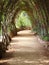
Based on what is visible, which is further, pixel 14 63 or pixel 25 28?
pixel 25 28

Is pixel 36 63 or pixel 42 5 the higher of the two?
pixel 42 5

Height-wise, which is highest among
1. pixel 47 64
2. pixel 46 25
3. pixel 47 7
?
pixel 47 7

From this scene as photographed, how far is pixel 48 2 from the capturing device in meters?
15.9

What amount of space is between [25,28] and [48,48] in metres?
32.3

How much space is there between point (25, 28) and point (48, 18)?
29.5 m

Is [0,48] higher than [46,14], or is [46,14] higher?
[46,14]

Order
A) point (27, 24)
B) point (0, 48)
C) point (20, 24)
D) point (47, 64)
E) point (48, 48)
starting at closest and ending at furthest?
point (47, 64) < point (0, 48) < point (48, 48) < point (20, 24) < point (27, 24)

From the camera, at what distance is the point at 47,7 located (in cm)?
1616

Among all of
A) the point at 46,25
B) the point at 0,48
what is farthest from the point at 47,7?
the point at 0,48

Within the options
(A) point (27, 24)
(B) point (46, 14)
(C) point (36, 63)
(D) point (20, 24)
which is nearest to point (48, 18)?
(B) point (46, 14)

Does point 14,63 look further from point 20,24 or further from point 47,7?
point 20,24

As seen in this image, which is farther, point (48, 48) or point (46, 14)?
point (46, 14)

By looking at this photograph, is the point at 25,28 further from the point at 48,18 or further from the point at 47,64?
the point at 47,64

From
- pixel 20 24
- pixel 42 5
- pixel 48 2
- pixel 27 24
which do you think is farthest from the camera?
pixel 27 24
